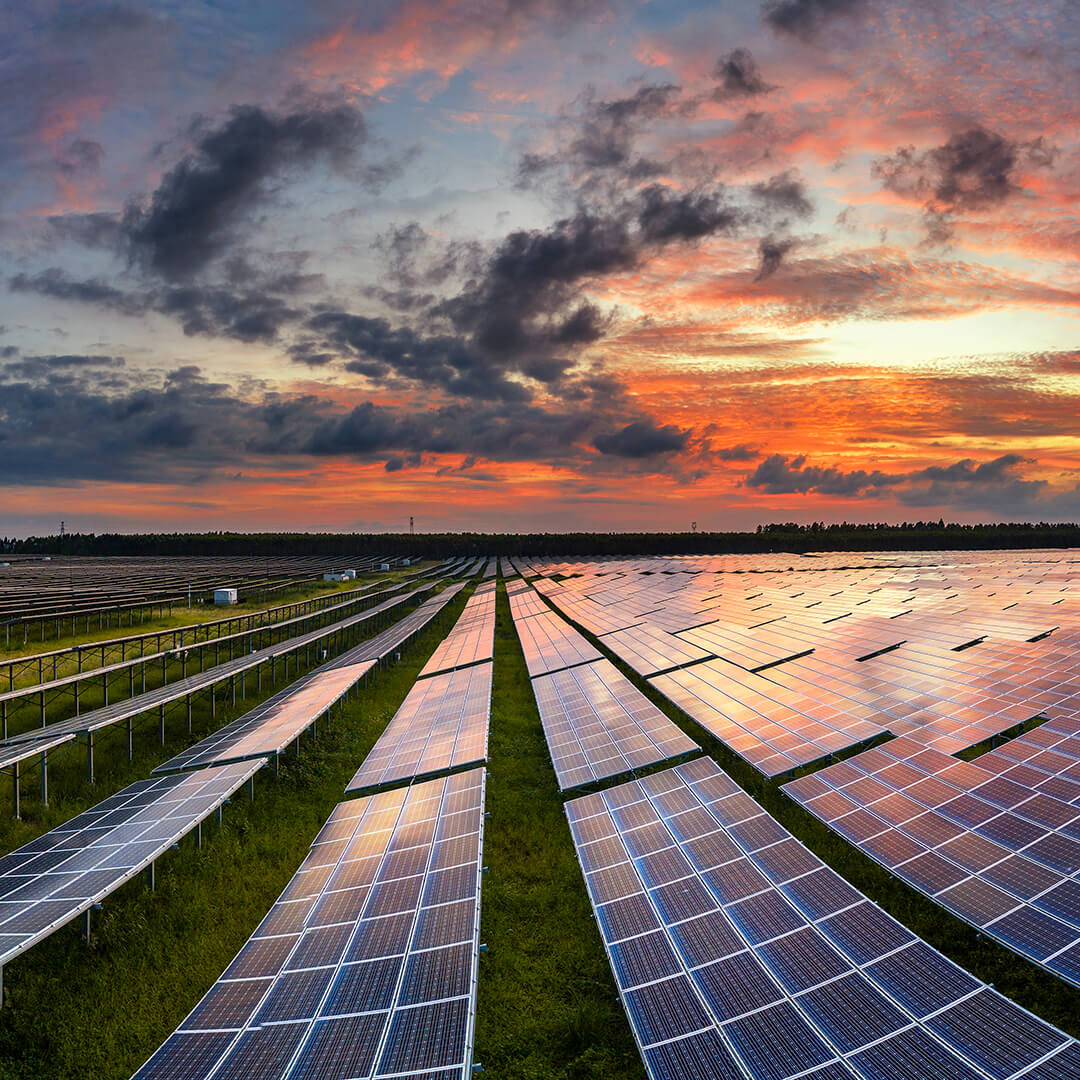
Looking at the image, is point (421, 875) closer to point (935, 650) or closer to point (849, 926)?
point (849, 926)

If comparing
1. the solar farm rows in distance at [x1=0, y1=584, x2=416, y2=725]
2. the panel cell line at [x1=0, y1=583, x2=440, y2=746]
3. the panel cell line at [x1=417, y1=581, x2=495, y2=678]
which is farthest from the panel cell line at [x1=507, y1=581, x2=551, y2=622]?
the panel cell line at [x1=0, y1=583, x2=440, y2=746]

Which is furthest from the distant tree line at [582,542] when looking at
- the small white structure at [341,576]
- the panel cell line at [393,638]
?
the panel cell line at [393,638]

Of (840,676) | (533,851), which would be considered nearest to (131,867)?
(533,851)

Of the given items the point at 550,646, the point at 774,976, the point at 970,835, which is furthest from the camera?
the point at 550,646

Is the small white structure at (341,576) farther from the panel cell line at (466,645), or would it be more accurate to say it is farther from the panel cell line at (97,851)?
the panel cell line at (97,851)

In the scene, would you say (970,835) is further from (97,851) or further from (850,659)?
(97,851)

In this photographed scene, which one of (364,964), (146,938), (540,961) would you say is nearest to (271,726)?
(146,938)
